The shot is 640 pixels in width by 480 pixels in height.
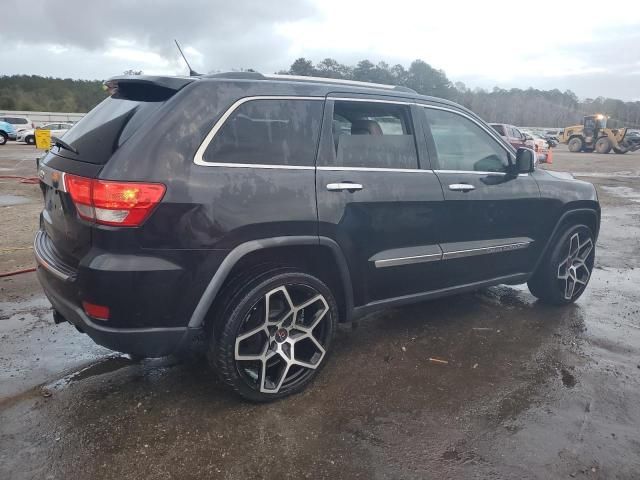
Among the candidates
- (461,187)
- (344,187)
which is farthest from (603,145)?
(344,187)

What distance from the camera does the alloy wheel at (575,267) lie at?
4559mm

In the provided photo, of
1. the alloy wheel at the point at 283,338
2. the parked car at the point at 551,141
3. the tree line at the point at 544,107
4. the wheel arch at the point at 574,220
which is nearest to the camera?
the alloy wheel at the point at 283,338

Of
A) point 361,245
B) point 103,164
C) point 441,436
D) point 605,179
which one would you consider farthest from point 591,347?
point 605,179

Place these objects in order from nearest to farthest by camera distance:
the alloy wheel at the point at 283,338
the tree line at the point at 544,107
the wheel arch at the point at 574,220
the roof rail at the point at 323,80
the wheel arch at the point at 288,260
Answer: the wheel arch at the point at 288,260, the alloy wheel at the point at 283,338, the roof rail at the point at 323,80, the wheel arch at the point at 574,220, the tree line at the point at 544,107

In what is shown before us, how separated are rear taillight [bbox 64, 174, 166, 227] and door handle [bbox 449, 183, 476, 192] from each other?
2091 millimetres

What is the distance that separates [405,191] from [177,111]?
1550 millimetres

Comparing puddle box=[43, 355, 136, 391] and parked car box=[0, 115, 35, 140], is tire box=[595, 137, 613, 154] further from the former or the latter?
parked car box=[0, 115, 35, 140]

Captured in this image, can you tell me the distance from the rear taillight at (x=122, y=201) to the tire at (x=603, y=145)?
35672mm

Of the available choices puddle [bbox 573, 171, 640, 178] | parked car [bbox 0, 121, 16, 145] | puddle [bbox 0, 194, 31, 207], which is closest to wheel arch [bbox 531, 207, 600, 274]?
puddle [bbox 0, 194, 31, 207]

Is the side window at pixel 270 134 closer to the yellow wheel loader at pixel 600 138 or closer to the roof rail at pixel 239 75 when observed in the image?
the roof rail at pixel 239 75

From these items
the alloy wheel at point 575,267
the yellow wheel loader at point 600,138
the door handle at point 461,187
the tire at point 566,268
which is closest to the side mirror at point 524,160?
the door handle at point 461,187

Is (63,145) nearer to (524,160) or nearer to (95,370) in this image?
(95,370)

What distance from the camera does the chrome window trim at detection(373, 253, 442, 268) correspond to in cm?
329

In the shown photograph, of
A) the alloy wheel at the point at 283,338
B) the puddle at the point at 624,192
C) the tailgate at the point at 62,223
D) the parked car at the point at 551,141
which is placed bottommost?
the puddle at the point at 624,192
